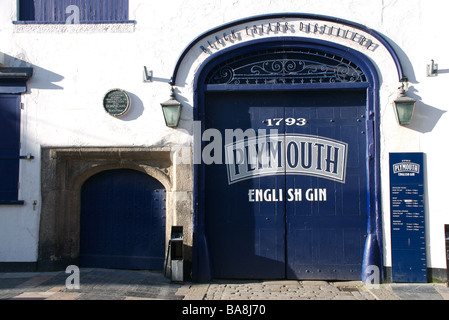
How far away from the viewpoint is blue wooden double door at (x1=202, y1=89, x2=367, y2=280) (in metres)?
7.27

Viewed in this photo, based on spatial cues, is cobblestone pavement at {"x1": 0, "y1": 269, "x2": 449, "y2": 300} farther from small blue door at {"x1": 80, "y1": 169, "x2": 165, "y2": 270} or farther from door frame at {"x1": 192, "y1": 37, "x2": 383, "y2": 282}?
door frame at {"x1": 192, "y1": 37, "x2": 383, "y2": 282}

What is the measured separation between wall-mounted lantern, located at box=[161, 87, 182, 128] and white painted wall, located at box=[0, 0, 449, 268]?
18 cm

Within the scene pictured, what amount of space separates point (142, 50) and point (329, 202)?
13.6 feet

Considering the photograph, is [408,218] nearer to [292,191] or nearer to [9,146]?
[292,191]

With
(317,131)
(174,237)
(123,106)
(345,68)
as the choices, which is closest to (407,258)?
(317,131)

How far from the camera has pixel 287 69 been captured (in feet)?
24.4

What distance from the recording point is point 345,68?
7.40 meters

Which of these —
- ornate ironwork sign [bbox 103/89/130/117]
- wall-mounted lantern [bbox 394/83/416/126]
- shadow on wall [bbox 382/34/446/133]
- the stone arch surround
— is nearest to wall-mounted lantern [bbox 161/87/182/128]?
the stone arch surround

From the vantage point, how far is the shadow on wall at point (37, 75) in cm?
760

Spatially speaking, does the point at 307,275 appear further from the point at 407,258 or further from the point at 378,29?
the point at 378,29

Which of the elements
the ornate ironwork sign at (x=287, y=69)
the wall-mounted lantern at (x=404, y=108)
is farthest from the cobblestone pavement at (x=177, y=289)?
the ornate ironwork sign at (x=287, y=69)

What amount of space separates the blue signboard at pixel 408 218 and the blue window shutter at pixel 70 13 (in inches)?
213

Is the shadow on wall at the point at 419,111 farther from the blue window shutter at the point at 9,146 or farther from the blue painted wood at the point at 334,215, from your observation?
the blue window shutter at the point at 9,146
